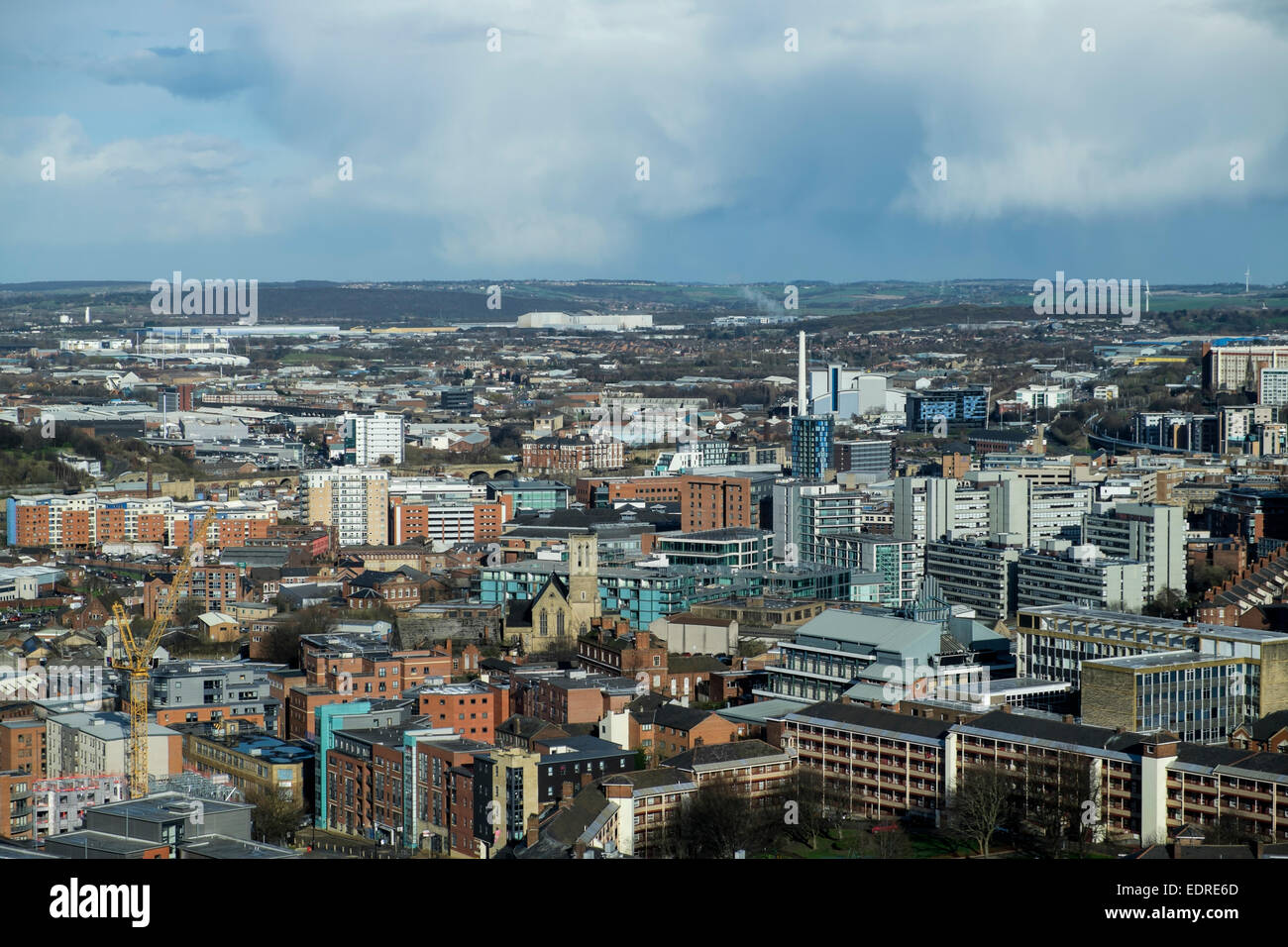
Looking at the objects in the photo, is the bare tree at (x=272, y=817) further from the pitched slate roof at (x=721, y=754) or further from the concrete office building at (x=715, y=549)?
the concrete office building at (x=715, y=549)

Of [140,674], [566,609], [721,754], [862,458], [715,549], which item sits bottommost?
[721,754]

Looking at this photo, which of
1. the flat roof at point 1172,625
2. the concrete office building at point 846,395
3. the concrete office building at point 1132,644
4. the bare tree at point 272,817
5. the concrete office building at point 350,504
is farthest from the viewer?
the concrete office building at point 846,395

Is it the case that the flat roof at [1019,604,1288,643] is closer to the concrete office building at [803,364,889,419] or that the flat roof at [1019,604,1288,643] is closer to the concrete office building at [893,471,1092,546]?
the concrete office building at [893,471,1092,546]

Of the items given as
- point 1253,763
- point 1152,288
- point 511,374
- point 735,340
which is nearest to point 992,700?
point 1253,763

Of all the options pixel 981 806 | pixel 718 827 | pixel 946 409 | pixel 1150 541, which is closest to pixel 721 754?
pixel 718 827

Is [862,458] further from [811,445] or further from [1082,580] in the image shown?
[1082,580]

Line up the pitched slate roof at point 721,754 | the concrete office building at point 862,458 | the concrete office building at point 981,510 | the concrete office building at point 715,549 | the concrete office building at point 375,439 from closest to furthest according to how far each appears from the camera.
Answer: the pitched slate roof at point 721,754
the concrete office building at point 715,549
the concrete office building at point 981,510
the concrete office building at point 862,458
the concrete office building at point 375,439

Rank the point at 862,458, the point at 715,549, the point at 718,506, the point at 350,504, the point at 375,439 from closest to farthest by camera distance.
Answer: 1. the point at 715,549
2. the point at 718,506
3. the point at 350,504
4. the point at 862,458
5. the point at 375,439

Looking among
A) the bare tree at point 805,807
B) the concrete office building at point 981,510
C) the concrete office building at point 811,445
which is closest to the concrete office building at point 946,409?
the concrete office building at point 811,445
